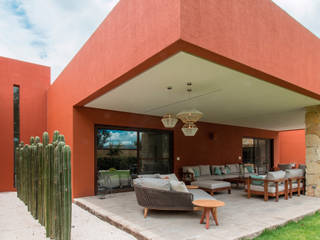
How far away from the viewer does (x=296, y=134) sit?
15469mm

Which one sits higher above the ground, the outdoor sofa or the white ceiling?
the white ceiling

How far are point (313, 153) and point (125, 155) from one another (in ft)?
18.6

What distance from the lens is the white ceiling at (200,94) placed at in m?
4.04

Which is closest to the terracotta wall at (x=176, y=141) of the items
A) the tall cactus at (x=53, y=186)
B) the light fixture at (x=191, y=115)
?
the tall cactus at (x=53, y=186)

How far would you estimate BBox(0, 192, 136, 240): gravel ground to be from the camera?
159 inches

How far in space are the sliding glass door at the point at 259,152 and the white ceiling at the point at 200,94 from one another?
4.40 metres

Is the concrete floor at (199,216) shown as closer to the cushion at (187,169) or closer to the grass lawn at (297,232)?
the grass lawn at (297,232)

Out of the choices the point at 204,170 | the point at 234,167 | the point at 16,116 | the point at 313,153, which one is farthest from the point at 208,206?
the point at 16,116

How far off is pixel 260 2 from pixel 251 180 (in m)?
4.61

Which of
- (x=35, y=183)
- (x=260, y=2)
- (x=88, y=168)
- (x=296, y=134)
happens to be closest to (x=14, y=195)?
(x=88, y=168)

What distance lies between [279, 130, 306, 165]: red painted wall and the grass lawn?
1179 cm

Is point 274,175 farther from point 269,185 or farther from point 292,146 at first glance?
point 292,146

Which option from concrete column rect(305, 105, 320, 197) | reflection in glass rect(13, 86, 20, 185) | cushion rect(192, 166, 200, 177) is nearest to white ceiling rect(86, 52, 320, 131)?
concrete column rect(305, 105, 320, 197)

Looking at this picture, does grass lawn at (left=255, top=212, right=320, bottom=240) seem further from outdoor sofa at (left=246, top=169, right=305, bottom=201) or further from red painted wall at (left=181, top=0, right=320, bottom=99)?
red painted wall at (left=181, top=0, right=320, bottom=99)
